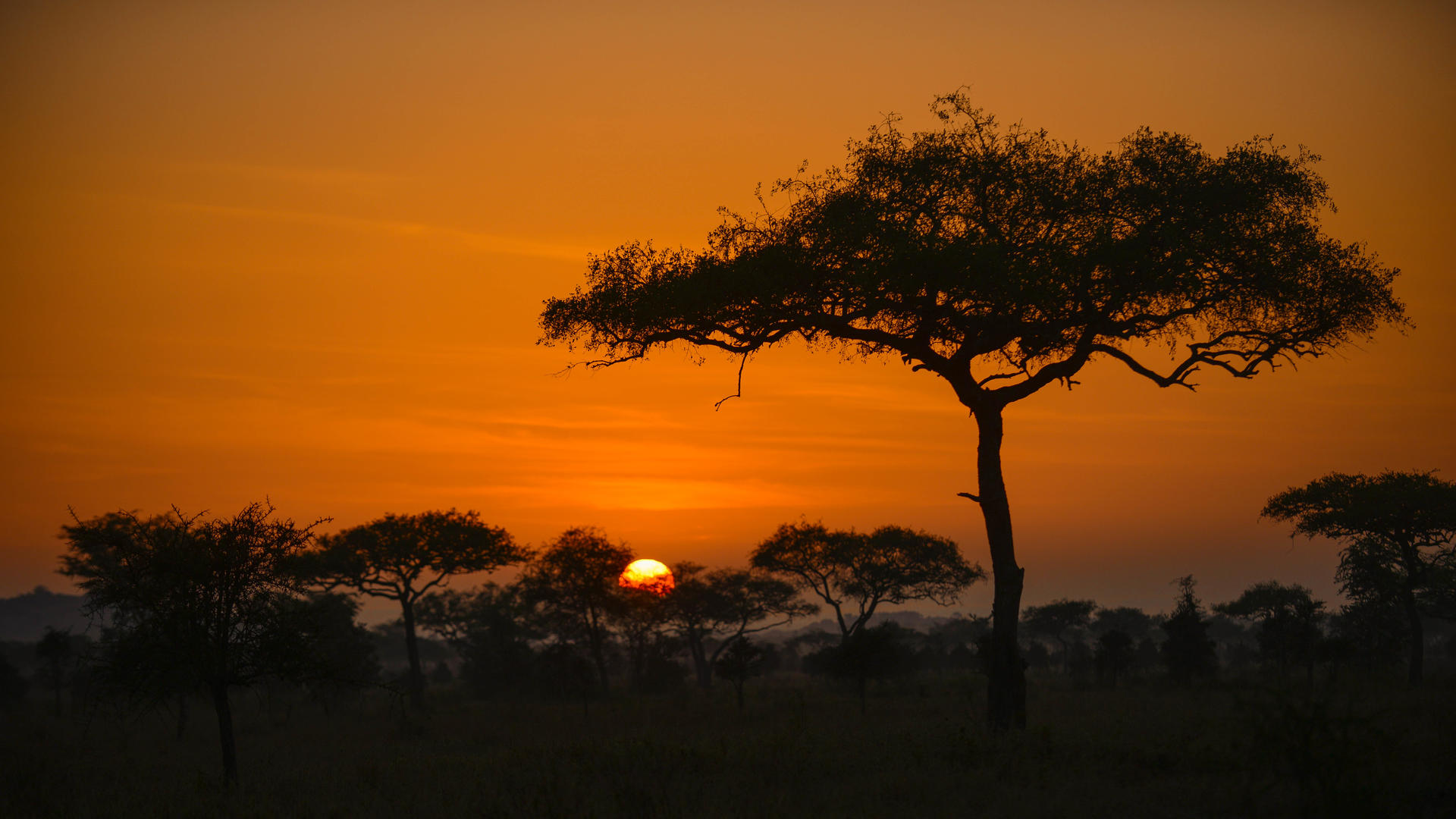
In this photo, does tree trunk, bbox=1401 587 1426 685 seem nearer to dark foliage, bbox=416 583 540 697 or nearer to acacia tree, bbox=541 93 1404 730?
Answer: acacia tree, bbox=541 93 1404 730

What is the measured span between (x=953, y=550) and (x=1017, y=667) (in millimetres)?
42208

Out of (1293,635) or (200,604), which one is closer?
(200,604)

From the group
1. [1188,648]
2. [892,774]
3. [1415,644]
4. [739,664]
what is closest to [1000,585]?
[892,774]

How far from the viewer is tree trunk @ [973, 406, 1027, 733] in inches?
858

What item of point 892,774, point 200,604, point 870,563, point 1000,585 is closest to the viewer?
point 892,774

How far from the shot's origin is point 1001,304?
71.4 feet

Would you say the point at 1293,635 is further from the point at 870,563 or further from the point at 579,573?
the point at 579,573

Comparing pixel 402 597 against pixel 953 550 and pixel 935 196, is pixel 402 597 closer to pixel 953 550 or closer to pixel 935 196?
pixel 953 550

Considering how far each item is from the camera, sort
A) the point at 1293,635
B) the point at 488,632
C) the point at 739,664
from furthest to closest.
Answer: the point at 488,632 < the point at 1293,635 < the point at 739,664

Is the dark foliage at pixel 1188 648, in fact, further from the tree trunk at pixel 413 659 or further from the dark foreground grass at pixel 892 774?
the tree trunk at pixel 413 659

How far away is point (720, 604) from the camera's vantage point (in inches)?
3036

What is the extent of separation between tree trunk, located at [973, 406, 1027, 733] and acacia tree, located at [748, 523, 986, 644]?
3908cm

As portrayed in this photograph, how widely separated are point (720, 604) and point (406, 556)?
30003 millimetres

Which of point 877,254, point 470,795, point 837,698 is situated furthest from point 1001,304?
point 837,698
